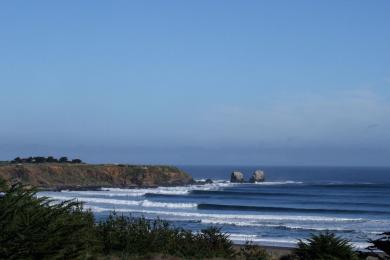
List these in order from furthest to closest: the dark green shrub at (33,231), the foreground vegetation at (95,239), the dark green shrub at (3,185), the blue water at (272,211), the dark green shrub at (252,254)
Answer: the blue water at (272,211), the dark green shrub at (252,254), the dark green shrub at (3,185), the foreground vegetation at (95,239), the dark green shrub at (33,231)

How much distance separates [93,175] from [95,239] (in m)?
81.6

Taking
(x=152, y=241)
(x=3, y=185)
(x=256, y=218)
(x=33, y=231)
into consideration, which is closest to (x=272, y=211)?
(x=256, y=218)

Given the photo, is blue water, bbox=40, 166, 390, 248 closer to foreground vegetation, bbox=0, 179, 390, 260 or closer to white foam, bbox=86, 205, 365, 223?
white foam, bbox=86, 205, 365, 223

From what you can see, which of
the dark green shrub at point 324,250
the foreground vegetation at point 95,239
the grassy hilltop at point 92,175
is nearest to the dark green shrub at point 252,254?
the foreground vegetation at point 95,239

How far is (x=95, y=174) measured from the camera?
96.2 metres

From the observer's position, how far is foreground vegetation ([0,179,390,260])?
9.07 m

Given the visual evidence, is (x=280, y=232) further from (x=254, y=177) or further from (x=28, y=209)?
(x=254, y=177)

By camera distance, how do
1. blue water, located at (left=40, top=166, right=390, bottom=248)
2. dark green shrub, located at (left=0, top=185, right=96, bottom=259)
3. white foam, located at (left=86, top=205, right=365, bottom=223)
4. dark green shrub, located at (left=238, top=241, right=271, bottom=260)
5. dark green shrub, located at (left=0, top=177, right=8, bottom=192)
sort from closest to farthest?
1. dark green shrub, located at (left=0, top=185, right=96, bottom=259)
2. dark green shrub, located at (left=0, top=177, right=8, bottom=192)
3. dark green shrub, located at (left=238, top=241, right=271, bottom=260)
4. blue water, located at (left=40, top=166, right=390, bottom=248)
5. white foam, located at (left=86, top=205, right=365, bottom=223)

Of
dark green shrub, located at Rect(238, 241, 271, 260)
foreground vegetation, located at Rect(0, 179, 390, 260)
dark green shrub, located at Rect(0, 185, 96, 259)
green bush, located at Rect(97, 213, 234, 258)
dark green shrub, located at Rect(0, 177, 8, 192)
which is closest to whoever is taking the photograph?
dark green shrub, located at Rect(0, 185, 96, 259)

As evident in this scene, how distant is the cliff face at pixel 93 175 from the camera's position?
87000 mm

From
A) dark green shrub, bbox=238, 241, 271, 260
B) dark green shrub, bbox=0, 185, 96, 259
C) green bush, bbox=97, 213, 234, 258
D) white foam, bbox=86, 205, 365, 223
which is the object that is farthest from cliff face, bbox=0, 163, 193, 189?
dark green shrub, bbox=0, 185, 96, 259

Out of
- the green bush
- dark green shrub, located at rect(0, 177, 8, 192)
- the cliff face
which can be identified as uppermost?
the cliff face

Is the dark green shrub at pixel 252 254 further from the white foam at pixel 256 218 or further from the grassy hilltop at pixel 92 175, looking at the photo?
the grassy hilltop at pixel 92 175

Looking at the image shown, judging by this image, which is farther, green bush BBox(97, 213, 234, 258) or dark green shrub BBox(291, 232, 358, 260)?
green bush BBox(97, 213, 234, 258)
